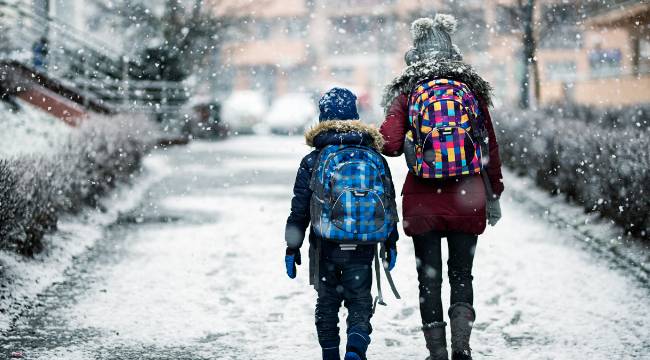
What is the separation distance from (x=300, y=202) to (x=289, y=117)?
2755 centimetres

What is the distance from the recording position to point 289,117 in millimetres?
31641

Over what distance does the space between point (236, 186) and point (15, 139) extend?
3676 millimetres

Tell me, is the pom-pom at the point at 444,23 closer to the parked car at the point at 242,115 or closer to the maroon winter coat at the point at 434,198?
the maroon winter coat at the point at 434,198

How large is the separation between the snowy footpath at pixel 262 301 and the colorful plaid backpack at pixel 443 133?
1.33 meters

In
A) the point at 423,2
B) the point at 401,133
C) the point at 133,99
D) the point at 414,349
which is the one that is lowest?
the point at 414,349

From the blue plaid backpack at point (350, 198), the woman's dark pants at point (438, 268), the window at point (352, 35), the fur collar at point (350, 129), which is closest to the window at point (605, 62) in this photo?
the woman's dark pants at point (438, 268)

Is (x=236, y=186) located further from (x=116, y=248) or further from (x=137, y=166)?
(x=116, y=248)

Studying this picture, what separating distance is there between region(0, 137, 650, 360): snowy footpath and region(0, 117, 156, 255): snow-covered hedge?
1.62 ft

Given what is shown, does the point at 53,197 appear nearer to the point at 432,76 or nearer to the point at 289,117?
the point at 432,76

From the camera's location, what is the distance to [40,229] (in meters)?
7.41

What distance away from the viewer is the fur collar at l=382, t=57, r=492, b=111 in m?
4.27

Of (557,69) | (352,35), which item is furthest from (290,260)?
(352,35)

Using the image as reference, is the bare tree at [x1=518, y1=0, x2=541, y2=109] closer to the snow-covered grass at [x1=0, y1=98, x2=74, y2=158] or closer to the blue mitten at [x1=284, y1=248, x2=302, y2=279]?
the snow-covered grass at [x1=0, y1=98, x2=74, y2=158]

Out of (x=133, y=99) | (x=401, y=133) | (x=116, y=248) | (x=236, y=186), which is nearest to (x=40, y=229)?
(x=116, y=248)
